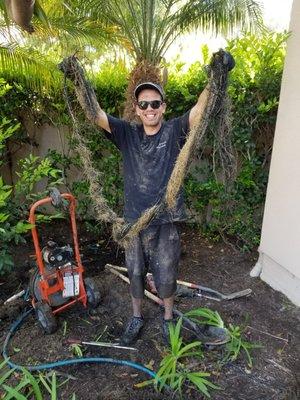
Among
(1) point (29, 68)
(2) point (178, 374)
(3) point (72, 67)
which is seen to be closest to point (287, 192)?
(2) point (178, 374)

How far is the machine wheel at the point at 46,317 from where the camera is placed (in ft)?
9.81

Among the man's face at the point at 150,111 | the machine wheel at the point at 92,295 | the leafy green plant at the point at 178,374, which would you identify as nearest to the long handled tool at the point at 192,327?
the leafy green plant at the point at 178,374

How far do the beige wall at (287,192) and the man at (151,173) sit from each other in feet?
4.04

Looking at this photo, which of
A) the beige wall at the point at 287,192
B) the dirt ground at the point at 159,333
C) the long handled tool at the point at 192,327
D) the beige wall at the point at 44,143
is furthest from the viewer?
the beige wall at the point at 44,143

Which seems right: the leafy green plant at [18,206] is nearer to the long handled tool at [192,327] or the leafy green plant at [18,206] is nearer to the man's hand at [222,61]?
the long handled tool at [192,327]

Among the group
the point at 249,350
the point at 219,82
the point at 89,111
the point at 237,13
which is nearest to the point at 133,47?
the point at 237,13

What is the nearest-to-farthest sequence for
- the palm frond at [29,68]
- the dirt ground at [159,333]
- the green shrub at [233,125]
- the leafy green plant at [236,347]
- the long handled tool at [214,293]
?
the dirt ground at [159,333] → the leafy green plant at [236,347] → the long handled tool at [214,293] → the green shrub at [233,125] → the palm frond at [29,68]

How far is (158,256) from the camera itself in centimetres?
284

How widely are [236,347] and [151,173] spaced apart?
1.50 m

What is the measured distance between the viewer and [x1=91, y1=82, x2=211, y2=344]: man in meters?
2.62

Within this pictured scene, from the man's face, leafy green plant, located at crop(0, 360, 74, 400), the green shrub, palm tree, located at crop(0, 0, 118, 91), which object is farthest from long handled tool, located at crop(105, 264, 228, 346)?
palm tree, located at crop(0, 0, 118, 91)

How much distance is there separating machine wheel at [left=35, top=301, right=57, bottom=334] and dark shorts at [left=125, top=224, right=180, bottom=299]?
2.42ft

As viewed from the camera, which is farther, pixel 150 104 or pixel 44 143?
Answer: pixel 44 143

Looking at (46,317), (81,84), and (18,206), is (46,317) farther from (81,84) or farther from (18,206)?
(81,84)
